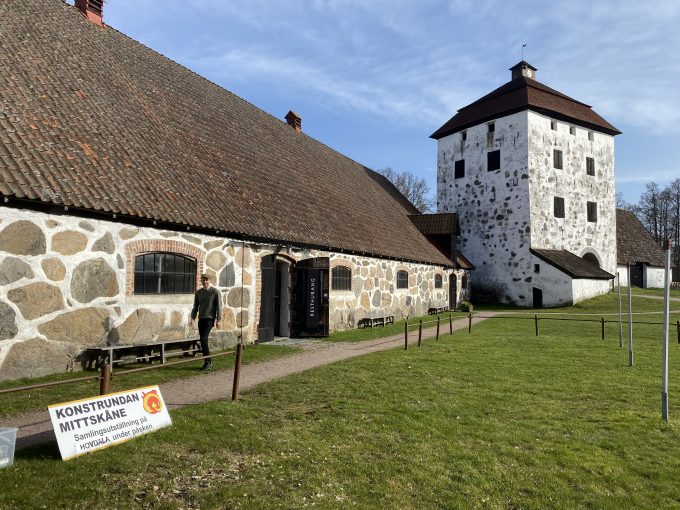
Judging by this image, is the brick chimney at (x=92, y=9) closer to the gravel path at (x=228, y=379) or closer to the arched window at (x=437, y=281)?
the gravel path at (x=228, y=379)

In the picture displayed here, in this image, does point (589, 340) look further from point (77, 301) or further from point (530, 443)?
point (77, 301)

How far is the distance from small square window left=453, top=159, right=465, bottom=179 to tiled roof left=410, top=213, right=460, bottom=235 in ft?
21.6

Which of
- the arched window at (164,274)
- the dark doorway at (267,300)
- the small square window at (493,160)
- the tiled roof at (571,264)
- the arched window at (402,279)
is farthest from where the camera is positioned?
the small square window at (493,160)

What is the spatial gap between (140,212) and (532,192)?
78.9ft

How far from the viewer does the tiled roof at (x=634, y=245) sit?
34469mm

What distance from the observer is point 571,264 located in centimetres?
2662

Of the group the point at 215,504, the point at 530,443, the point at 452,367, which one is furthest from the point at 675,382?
the point at 215,504

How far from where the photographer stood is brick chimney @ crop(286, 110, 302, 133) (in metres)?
20.8

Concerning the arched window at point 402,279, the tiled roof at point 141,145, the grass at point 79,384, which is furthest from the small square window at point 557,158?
the grass at point 79,384

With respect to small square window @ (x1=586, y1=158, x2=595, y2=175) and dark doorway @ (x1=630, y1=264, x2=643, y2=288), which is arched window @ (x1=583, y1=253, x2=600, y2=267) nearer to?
small square window @ (x1=586, y1=158, x2=595, y2=175)

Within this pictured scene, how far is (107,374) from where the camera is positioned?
15.7 feet

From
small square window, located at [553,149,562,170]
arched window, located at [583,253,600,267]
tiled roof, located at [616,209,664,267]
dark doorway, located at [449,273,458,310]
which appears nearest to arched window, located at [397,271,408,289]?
dark doorway, located at [449,273,458,310]

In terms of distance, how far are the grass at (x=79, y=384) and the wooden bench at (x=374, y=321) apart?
21.8 ft

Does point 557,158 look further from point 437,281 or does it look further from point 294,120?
point 294,120
